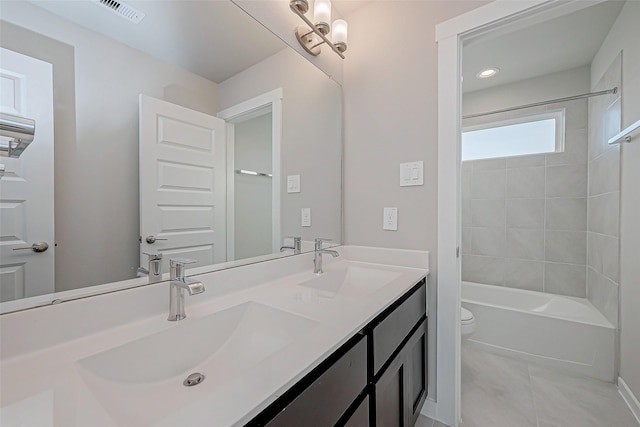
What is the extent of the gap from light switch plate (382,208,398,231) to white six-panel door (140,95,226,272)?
0.93 metres

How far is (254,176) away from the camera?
4.05 feet

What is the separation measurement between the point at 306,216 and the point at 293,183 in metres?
0.21

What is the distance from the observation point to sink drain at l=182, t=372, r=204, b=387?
0.65 meters

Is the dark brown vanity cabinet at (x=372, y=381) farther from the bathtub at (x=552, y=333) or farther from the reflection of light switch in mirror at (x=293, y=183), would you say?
the bathtub at (x=552, y=333)

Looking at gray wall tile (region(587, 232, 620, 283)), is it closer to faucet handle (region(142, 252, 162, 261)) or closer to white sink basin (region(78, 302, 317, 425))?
white sink basin (region(78, 302, 317, 425))

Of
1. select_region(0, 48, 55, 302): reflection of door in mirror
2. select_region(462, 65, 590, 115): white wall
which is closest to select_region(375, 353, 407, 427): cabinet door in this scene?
select_region(0, 48, 55, 302): reflection of door in mirror

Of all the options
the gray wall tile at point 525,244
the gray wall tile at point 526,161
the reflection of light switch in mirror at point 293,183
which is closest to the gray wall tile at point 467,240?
the gray wall tile at point 525,244

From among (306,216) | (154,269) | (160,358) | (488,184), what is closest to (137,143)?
(154,269)

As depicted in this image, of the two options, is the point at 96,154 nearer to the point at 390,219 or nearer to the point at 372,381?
the point at 372,381

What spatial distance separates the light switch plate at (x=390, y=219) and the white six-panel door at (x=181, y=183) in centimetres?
93

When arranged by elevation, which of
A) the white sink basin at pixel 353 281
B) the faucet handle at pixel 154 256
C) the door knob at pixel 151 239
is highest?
the door knob at pixel 151 239

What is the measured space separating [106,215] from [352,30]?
175 centimetres

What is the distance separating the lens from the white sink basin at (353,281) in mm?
1288

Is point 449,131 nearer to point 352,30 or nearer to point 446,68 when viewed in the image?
point 446,68
